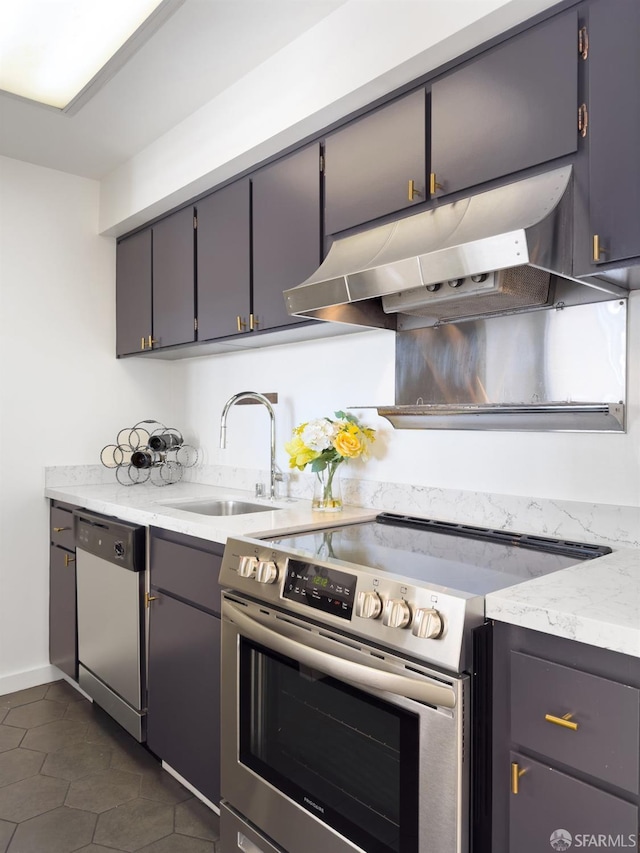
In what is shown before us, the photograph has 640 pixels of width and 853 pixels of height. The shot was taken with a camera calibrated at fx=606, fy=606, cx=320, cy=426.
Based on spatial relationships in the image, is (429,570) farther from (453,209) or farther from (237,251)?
(237,251)

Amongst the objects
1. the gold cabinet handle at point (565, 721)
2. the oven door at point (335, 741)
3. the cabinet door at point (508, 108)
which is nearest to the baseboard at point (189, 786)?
the oven door at point (335, 741)

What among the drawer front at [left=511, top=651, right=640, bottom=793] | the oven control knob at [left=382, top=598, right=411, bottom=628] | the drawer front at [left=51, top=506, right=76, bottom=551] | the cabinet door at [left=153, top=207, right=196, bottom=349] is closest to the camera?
the drawer front at [left=511, top=651, right=640, bottom=793]

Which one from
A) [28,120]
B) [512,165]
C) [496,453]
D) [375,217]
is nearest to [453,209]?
[512,165]

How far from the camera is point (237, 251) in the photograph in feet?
8.13

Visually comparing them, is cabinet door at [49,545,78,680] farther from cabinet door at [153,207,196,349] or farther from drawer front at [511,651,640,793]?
drawer front at [511,651,640,793]

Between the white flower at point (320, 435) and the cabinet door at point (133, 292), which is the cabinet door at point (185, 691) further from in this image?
the cabinet door at point (133, 292)

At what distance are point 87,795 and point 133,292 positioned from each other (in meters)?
2.30

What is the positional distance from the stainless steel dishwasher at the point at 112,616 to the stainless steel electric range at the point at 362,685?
0.68m

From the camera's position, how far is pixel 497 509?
1915 mm

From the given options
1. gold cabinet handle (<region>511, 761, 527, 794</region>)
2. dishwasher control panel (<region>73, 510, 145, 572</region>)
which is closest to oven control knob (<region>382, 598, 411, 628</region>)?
gold cabinet handle (<region>511, 761, 527, 794</region>)

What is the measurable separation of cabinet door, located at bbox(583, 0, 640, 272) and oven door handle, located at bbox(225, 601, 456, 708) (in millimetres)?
989

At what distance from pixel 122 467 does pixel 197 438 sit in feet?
1.48

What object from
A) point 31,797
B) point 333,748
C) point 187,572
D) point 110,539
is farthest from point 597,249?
point 31,797

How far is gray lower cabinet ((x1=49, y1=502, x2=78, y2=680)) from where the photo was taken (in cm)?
287
